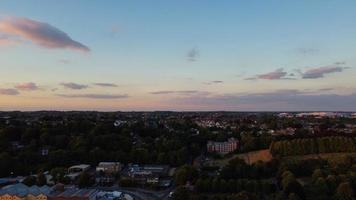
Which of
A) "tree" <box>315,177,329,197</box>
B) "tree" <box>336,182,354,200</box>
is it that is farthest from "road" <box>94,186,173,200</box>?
"tree" <box>336,182,354,200</box>

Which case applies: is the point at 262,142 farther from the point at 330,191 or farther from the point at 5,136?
the point at 5,136

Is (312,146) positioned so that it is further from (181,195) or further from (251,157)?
(181,195)

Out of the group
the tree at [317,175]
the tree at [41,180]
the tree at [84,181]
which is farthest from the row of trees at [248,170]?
the tree at [41,180]

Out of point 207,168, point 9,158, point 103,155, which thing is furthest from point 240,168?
point 9,158

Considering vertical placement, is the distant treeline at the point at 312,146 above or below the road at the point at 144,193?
above

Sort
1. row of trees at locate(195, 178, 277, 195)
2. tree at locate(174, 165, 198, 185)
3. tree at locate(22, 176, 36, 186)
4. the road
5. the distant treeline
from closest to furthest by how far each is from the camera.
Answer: row of trees at locate(195, 178, 277, 195)
the road
tree at locate(22, 176, 36, 186)
tree at locate(174, 165, 198, 185)
the distant treeline

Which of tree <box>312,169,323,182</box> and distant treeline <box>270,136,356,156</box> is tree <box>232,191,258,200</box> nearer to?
tree <box>312,169,323,182</box>

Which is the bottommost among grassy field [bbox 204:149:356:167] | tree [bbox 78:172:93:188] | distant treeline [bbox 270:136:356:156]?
tree [bbox 78:172:93:188]

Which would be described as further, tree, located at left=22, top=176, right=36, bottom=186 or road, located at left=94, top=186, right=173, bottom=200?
tree, located at left=22, top=176, right=36, bottom=186

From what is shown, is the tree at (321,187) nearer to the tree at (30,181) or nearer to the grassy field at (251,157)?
the grassy field at (251,157)
